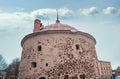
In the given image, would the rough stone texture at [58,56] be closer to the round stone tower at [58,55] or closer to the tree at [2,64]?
the round stone tower at [58,55]

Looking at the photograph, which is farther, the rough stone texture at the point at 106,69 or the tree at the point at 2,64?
the rough stone texture at the point at 106,69

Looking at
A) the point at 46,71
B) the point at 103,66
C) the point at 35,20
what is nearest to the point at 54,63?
the point at 46,71

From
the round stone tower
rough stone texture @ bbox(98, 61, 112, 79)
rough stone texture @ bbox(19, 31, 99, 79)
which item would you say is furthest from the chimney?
rough stone texture @ bbox(98, 61, 112, 79)

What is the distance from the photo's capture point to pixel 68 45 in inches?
790

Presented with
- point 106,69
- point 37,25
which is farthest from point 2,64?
point 106,69

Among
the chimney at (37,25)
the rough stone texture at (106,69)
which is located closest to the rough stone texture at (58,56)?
the chimney at (37,25)

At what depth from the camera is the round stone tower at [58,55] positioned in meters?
19.1

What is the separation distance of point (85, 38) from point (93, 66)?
10.5 feet

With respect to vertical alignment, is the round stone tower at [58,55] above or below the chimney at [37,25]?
below

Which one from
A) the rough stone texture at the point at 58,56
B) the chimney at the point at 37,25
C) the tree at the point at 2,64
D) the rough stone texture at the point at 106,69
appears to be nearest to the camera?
the rough stone texture at the point at 58,56

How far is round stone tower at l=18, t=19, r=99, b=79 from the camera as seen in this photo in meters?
19.1

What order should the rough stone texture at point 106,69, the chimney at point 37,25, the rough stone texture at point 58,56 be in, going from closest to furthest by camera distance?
the rough stone texture at point 58,56 → the chimney at point 37,25 → the rough stone texture at point 106,69

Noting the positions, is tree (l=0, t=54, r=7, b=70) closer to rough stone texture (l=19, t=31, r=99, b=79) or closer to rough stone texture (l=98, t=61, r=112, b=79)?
rough stone texture (l=19, t=31, r=99, b=79)

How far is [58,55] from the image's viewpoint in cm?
1955
